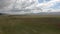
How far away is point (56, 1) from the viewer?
2.94 feet

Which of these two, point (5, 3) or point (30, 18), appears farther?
point (5, 3)

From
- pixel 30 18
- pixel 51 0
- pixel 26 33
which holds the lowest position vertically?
pixel 26 33

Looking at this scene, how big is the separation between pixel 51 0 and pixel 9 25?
40 centimetres

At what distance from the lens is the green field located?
74cm

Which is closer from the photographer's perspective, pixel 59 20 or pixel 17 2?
pixel 59 20

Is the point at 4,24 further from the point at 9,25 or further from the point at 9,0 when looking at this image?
the point at 9,0

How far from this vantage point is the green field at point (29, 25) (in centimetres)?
74

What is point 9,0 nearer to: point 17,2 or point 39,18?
point 17,2

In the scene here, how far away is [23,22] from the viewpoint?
0.76 metres

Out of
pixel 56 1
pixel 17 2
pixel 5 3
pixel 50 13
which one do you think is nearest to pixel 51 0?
pixel 56 1

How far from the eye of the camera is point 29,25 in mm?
756

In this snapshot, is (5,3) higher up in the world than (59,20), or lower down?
higher up

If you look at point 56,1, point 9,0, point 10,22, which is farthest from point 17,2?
point 56,1

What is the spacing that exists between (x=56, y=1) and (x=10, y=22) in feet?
1.35
